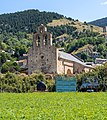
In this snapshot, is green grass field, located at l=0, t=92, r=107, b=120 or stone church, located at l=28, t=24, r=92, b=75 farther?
stone church, located at l=28, t=24, r=92, b=75

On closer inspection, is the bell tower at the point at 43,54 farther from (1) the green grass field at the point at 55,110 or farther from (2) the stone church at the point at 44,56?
(1) the green grass field at the point at 55,110

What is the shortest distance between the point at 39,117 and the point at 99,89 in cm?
4121

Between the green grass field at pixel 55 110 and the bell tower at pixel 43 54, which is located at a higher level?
the bell tower at pixel 43 54

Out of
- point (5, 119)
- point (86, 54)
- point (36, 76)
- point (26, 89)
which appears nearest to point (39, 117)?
point (5, 119)

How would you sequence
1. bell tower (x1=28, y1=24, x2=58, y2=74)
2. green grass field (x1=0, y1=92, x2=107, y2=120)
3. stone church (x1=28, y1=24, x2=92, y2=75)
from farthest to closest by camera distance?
bell tower (x1=28, y1=24, x2=58, y2=74)
stone church (x1=28, y1=24, x2=92, y2=75)
green grass field (x1=0, y1=92, x2=107, y2=120)

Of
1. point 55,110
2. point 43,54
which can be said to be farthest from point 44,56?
point 55,110

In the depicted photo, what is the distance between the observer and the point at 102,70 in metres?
62.8

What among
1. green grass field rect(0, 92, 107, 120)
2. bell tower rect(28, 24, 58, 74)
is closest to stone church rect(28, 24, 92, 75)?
bell tower rect(28, 24, 58, 74)

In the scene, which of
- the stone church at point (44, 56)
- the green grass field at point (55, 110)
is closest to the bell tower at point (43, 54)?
the stone church at point (44, 56)

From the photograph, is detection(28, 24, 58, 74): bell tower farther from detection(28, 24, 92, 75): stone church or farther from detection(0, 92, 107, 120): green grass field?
detection(0, 92, 107, 120): green grass field

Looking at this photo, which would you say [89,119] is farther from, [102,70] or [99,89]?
[102,70]

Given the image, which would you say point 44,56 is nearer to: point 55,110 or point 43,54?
point 43,54

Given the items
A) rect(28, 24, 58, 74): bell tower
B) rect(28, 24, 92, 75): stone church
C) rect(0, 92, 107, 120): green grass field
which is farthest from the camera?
rect(28, 24, 58, 74): bell tower

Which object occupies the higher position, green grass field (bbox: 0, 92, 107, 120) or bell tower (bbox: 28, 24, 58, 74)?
bell tower (bbox: 28, 24, 58, 74)
